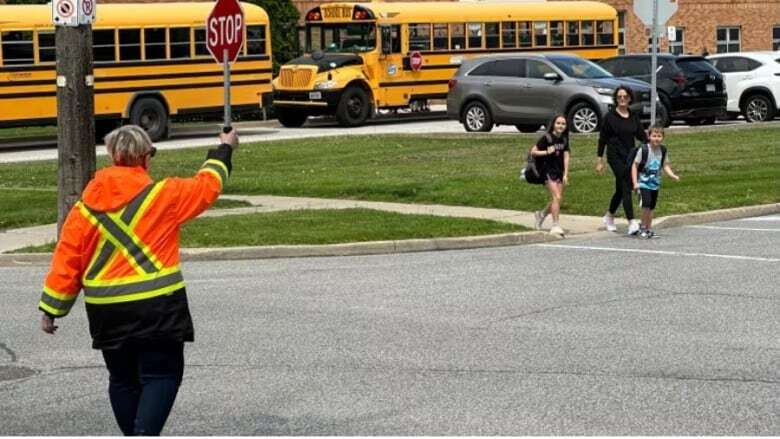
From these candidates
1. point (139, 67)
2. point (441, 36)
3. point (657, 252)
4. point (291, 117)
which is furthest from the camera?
point (441, 36)

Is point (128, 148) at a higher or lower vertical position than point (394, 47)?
lower

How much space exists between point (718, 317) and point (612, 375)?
7.87 ft

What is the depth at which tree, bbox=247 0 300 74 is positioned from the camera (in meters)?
43.1

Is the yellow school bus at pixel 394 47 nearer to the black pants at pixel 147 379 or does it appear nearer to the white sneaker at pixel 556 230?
the white sneaker at pixel 556 230

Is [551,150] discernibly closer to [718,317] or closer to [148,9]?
[718,317]

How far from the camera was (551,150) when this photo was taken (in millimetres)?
17422

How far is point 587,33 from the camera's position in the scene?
41.5m

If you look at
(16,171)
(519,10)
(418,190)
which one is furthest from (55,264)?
(519,10)

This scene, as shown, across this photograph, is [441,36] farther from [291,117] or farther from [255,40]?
[255,40]

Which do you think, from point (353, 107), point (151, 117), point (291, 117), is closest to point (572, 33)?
point (353, 107)

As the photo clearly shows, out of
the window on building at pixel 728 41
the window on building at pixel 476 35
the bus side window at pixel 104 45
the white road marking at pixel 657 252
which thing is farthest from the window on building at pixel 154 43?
the window on building at pixel 728 41

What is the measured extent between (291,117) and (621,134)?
67.6 feet

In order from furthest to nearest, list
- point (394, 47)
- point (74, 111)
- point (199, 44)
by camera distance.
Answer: point (394, 47), point (199, 44), point (74, 111)

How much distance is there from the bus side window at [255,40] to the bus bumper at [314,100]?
6.08 ft
